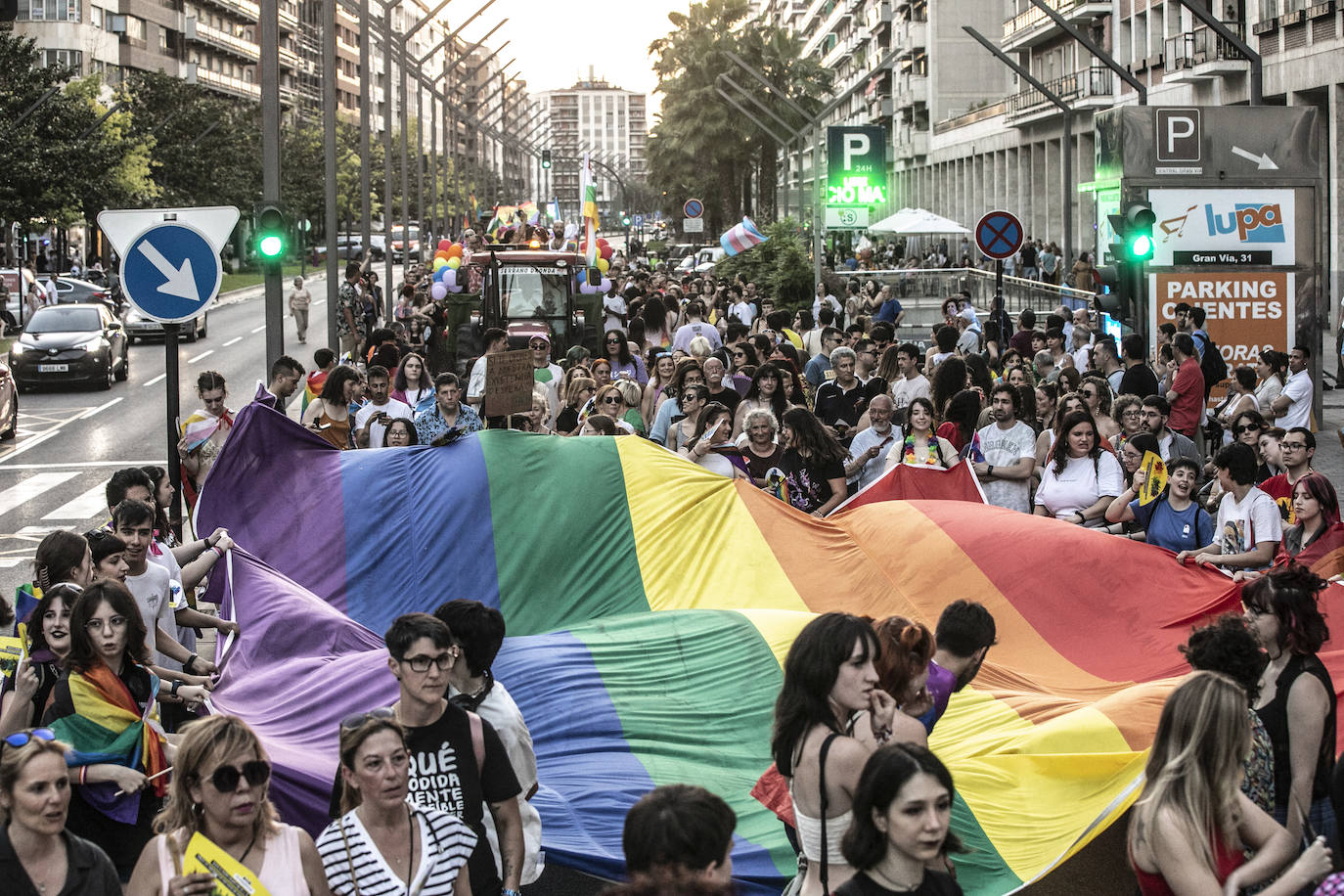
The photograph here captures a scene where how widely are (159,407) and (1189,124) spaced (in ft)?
58.3

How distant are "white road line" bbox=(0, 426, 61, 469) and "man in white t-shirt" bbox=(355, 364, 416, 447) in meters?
10.2

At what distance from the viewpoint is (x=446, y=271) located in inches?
1432

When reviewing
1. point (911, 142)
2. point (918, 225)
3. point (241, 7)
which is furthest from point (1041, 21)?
point (241, 7)

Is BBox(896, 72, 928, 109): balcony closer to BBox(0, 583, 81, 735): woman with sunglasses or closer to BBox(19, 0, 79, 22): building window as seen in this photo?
BBox(19, 0, 79, 22): building window

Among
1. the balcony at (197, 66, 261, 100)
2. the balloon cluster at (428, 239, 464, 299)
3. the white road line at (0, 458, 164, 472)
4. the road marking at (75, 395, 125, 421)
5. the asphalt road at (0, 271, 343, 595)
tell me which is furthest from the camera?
the balcony at (197, 66, 261, 100)

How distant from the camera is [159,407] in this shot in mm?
29484

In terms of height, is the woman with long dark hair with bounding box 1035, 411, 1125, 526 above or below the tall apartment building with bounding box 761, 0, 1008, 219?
below

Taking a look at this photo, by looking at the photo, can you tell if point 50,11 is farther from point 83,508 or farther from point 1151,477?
point 1151,477

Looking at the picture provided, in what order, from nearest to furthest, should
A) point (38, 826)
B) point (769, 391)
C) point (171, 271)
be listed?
1. point (38, 826)
2. point (171, 271)
3. point (769, 391)

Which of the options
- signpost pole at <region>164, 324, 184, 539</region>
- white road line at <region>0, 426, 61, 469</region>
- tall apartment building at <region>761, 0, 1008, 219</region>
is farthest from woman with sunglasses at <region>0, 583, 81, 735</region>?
tall apartment building at <region>761, 0, 1008, 219</region>

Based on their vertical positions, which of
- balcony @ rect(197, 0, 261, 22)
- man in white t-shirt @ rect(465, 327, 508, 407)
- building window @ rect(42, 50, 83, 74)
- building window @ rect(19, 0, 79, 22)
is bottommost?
man in white t-shirt @ rect(465, 327, 508, 407)

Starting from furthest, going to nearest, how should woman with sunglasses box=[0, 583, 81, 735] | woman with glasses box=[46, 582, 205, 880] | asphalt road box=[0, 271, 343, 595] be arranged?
asphalt road box=[0, 271, 343, 595] → woman with sunglasses box=[0, 583, 81, 735] → woman with glasses box=[46, 582, 205, 880]

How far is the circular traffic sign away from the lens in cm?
1912

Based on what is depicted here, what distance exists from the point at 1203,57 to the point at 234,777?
42940 millimetres
